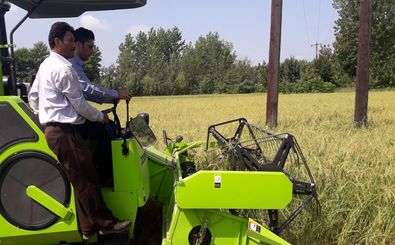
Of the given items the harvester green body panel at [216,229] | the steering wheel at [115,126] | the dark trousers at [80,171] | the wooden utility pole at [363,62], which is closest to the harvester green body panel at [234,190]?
the harvester green body panel at [216,229]

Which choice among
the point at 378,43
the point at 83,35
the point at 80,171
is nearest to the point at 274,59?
the point at 83,35

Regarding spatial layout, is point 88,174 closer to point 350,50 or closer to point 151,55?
point 350,50

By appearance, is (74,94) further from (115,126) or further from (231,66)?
(231,66)

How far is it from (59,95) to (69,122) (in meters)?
0.20

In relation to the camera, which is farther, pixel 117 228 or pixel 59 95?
pixel 117 228

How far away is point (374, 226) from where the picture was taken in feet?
13.8

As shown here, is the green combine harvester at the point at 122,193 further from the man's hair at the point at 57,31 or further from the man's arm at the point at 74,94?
the man's hair at the point at 57,31

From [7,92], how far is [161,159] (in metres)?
1.54

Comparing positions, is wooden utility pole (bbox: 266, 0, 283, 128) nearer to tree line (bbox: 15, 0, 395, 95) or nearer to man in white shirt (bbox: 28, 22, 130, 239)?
man in white shirt (bbox: 28, 22, 130, 239)

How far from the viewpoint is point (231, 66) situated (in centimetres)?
7181

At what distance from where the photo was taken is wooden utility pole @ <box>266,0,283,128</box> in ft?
31.7

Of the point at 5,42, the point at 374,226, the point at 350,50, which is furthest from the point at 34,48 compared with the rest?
the point at 350,50

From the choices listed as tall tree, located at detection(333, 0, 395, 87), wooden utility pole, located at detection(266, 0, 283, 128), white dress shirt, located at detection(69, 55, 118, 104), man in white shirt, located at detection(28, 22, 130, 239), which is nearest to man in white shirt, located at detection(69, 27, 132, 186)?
white dress shirt, located at detection(69, 55, 118, 104)

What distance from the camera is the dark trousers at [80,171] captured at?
314 cm
